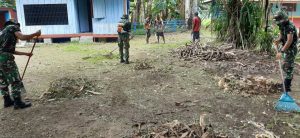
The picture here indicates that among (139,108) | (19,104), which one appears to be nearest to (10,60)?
(19,104)

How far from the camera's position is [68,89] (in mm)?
6785

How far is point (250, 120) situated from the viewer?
16.7 feet

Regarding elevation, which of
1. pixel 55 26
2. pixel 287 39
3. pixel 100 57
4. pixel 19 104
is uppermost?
pixel 55 26

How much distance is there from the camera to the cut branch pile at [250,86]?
655 cm

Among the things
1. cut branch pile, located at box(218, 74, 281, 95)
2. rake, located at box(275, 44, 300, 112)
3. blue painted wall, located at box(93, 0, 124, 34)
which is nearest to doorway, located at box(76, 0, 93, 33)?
blue painted wall, located at box(93, 0, 124, 34)

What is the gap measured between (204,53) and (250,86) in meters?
4.11

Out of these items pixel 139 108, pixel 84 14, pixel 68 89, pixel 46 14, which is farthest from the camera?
pixel 84 14

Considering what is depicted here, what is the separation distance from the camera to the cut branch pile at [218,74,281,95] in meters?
6.55

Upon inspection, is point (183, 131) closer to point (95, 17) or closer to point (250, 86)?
point (250, 86)

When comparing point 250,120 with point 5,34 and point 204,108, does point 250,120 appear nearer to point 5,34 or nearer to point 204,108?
point 204,108

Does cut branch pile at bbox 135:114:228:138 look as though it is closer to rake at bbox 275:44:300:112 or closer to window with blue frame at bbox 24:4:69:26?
rake at bbox 275:44:300:112

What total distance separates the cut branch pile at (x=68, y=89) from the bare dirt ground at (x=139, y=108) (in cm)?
15

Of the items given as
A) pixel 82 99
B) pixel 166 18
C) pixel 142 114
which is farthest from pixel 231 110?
pixel 166 18

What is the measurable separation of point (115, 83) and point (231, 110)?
3.16 m
